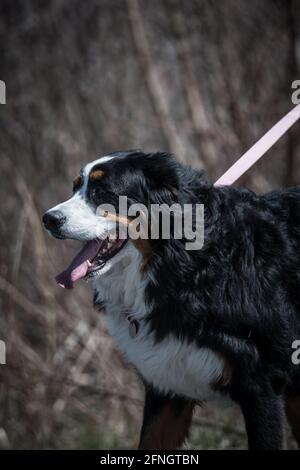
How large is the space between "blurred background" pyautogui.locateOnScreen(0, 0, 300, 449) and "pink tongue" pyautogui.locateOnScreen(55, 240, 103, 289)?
2760 millimetres

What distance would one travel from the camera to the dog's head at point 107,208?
3.72 metres

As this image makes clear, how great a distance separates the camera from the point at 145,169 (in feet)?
12.6

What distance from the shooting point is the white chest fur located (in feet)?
12.2

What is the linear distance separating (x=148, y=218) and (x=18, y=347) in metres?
3.17

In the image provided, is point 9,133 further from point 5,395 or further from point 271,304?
point 271,304

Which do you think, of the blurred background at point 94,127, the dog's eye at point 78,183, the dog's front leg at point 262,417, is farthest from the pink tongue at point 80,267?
the blurred background at point 94,127

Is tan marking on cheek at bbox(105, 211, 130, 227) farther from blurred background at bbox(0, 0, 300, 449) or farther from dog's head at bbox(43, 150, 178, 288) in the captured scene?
blurred background at bbox(0, 0, 300, 449)

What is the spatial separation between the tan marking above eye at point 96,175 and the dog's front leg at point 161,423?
1096 millimetres

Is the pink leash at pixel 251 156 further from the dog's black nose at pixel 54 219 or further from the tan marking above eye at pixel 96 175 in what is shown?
the dog's black nose at pixel 54 219

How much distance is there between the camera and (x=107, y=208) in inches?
149

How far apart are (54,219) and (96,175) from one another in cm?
30

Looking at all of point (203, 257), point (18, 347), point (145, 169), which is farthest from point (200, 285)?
point (18, 347)

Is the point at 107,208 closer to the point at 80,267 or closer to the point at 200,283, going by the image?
the point at 80,267

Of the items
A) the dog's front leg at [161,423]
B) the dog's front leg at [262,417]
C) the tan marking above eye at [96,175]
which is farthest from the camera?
the dog's front leg at [161,423]
